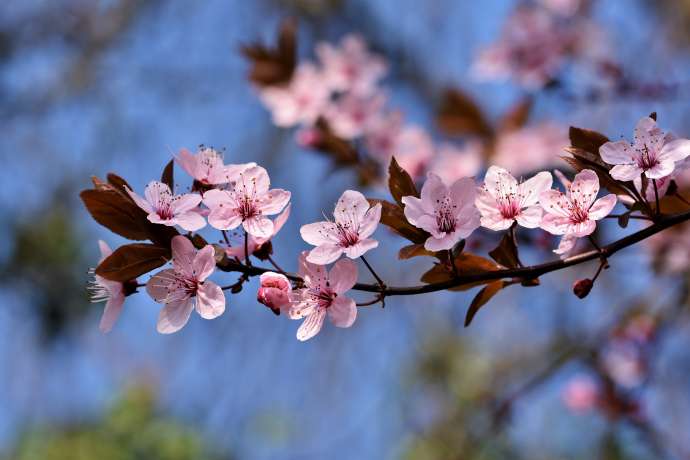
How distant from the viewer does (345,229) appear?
0.86m

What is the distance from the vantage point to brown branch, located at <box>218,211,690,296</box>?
0.73m

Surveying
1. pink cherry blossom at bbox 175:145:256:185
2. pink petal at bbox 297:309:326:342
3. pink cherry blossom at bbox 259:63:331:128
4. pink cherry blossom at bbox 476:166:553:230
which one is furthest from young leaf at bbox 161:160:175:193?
pink cherry blossom at bbox 259:63:331:128

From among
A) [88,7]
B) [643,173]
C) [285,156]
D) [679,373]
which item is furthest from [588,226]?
[88,7]

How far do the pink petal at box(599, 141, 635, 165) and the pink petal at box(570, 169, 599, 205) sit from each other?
25 millimetres

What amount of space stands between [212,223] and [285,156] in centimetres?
323

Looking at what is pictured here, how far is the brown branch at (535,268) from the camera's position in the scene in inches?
28.7

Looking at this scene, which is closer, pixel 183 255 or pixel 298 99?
pixel 183 255

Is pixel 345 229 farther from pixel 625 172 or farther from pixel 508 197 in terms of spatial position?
pixel 625 172

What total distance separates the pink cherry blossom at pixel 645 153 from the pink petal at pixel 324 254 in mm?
321

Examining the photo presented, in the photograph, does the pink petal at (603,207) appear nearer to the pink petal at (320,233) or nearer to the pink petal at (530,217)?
the pink petal at (530,217)

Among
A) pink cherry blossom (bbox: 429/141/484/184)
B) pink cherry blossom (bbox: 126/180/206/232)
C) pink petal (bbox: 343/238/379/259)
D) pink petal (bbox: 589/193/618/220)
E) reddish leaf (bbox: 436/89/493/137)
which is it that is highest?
pink cherry blossom (bbox: 126/180/206/232)

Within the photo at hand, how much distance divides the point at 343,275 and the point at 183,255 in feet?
0.62

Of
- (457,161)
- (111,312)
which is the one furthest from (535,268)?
(457,161)

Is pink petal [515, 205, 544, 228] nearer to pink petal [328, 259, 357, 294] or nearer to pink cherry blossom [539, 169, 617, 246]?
pink cherry blossom [539, 169, 617, 246]
